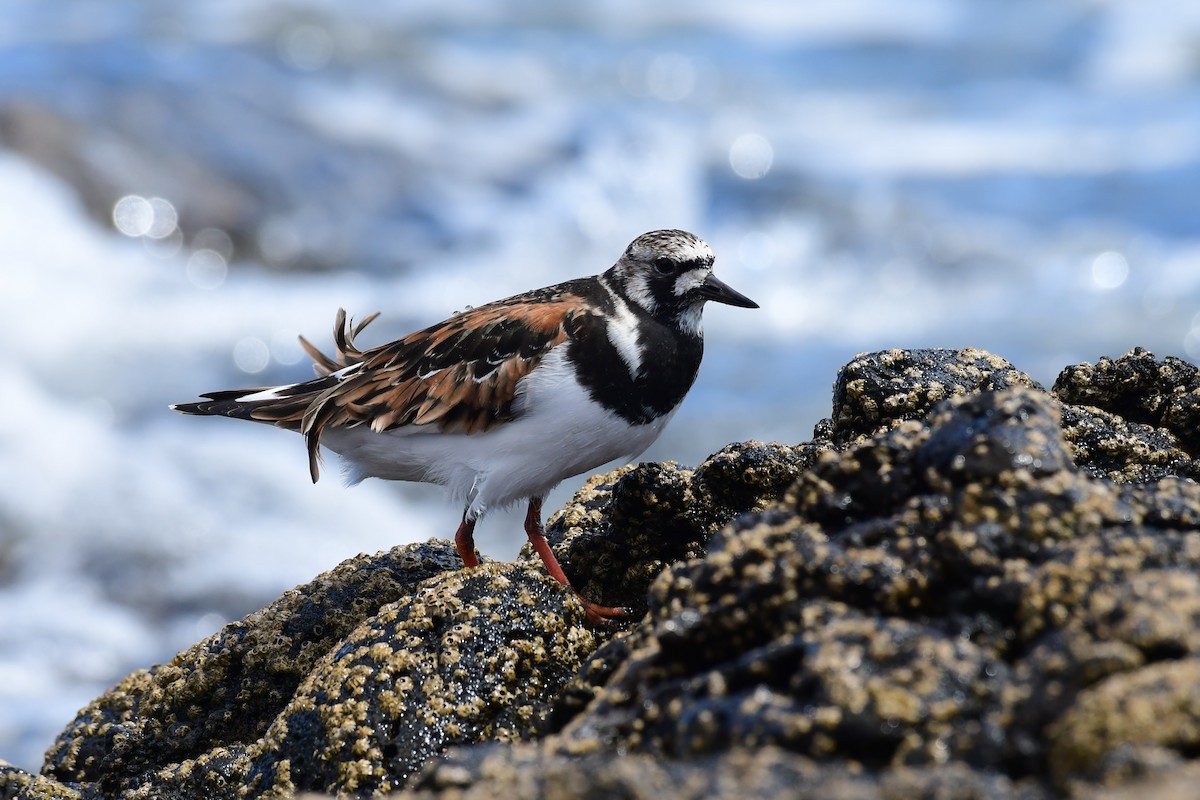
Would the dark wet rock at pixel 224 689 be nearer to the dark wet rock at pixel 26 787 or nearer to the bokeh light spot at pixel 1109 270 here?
the dark wet rock at pixel 26 787

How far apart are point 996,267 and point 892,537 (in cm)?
1055

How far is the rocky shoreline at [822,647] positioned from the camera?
165 cm

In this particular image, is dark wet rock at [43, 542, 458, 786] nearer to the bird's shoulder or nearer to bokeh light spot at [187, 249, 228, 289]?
the bird's shoulder

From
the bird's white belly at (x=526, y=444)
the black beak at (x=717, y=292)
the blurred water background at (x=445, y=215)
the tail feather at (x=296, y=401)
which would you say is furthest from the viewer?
the blurred water background at (x=445, y=215)

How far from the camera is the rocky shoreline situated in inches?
64.9

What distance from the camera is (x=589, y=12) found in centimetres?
2078

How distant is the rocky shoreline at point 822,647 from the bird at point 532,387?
1.54 feet

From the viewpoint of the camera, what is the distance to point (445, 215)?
45.0 feet

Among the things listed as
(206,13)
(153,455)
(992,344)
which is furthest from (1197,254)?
(206,13)

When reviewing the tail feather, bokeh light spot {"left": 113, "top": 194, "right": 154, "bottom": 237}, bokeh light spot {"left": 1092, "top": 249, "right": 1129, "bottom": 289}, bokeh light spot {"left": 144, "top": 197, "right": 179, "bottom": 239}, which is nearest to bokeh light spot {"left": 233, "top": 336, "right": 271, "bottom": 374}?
bokeh light spot {"left": 144, "top": 197, "right": 179, "bottom": 239}

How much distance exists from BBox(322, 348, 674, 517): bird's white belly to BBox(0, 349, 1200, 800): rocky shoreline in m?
0.43

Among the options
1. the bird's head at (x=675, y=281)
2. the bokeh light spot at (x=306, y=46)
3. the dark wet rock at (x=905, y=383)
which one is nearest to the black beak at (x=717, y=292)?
the bird's head at (x=675, y=281)

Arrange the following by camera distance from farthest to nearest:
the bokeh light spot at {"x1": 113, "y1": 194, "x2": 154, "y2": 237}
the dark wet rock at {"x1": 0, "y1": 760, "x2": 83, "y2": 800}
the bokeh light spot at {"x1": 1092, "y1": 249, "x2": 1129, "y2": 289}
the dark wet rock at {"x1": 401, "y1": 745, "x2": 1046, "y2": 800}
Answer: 1. the bokeh light spot at {"x1": 113, "y1": 194, "x2": 154, "y2": 237}
2. the bokeh light spot at {"x1": 1092, "y1": 249, "x2": 1129, "y2": 289}
3. the dark wet rock at {"x1": 0, "y1": 760, "x2": 83, "y2": 800}
4. the dark wet rock at {"x1": 401, "y1": 745, "x2": 1046, "y2": 800}

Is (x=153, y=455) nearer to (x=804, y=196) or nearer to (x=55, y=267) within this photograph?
(x=55, y=267)
